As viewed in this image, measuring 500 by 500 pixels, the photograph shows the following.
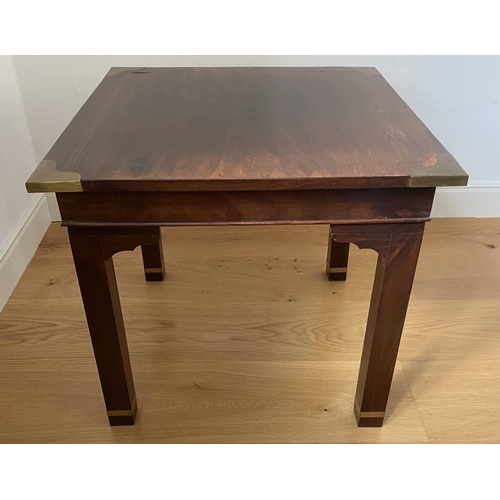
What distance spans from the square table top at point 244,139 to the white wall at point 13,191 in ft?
1.78

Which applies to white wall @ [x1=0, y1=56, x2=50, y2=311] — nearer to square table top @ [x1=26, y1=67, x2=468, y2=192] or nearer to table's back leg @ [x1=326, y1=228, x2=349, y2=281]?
square table top @ [x1=26, y1=67, x2=468, y2=192]

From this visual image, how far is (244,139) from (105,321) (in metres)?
0.48

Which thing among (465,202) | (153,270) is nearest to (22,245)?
(153,270)

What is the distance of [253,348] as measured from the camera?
1.43 m

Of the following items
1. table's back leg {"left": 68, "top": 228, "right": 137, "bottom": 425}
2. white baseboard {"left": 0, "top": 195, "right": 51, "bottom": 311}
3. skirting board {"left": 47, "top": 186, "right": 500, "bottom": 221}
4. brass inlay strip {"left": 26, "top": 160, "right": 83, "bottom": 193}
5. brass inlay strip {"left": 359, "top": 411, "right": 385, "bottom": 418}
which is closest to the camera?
brass inlay strip {"left": 26, "top": 160, "right": 83, "bottom": 193}

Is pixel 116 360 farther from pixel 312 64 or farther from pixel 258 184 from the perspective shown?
pixel 312 64

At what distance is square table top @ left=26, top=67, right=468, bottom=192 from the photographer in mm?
886

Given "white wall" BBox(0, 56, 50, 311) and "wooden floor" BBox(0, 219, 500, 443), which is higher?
"white wall" BBox(0, 56, 50, 311)

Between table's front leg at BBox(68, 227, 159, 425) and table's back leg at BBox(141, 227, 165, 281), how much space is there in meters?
0.51

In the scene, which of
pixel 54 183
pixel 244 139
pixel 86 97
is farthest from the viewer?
pixel 86 97

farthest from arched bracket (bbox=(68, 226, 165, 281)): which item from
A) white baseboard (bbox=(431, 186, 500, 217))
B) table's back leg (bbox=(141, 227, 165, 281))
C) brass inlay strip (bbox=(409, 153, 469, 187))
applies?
white baseboard (bbox=(431, 186, 500, 217))

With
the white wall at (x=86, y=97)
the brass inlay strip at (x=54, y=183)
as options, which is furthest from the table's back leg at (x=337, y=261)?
the brass inlay strip at (x=54, y=183)

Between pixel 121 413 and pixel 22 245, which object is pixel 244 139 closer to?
pixel 121 413

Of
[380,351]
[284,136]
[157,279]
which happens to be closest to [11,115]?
[157,279]
